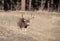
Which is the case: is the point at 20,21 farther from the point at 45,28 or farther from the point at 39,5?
the point at 39,5

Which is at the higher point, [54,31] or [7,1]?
[7,1]

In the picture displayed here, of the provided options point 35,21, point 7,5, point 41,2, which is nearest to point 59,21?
point 35,21

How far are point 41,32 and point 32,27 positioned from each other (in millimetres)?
864

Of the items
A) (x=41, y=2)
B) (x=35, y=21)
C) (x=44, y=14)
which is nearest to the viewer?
(x=35, y=21)

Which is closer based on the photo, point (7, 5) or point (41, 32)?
point (41, 32)

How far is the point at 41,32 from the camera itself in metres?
10.4

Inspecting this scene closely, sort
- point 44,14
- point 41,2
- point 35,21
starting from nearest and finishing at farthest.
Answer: point 35,21 → point 44,14 → point 41,2

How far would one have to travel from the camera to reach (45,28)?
36.7 feet

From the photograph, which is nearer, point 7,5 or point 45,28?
point 45,28

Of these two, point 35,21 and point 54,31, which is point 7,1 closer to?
point 35,21

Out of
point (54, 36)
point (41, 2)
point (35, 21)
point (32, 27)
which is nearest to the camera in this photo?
point (54, 36)

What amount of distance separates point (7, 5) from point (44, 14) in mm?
3132

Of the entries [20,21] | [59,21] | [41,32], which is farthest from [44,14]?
[41,32]

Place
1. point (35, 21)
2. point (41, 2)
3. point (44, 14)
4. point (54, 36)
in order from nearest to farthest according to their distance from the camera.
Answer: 1. point (54, 36)
2. point (35, 21)
3. point (44, 14)
4. point (41, 2)
